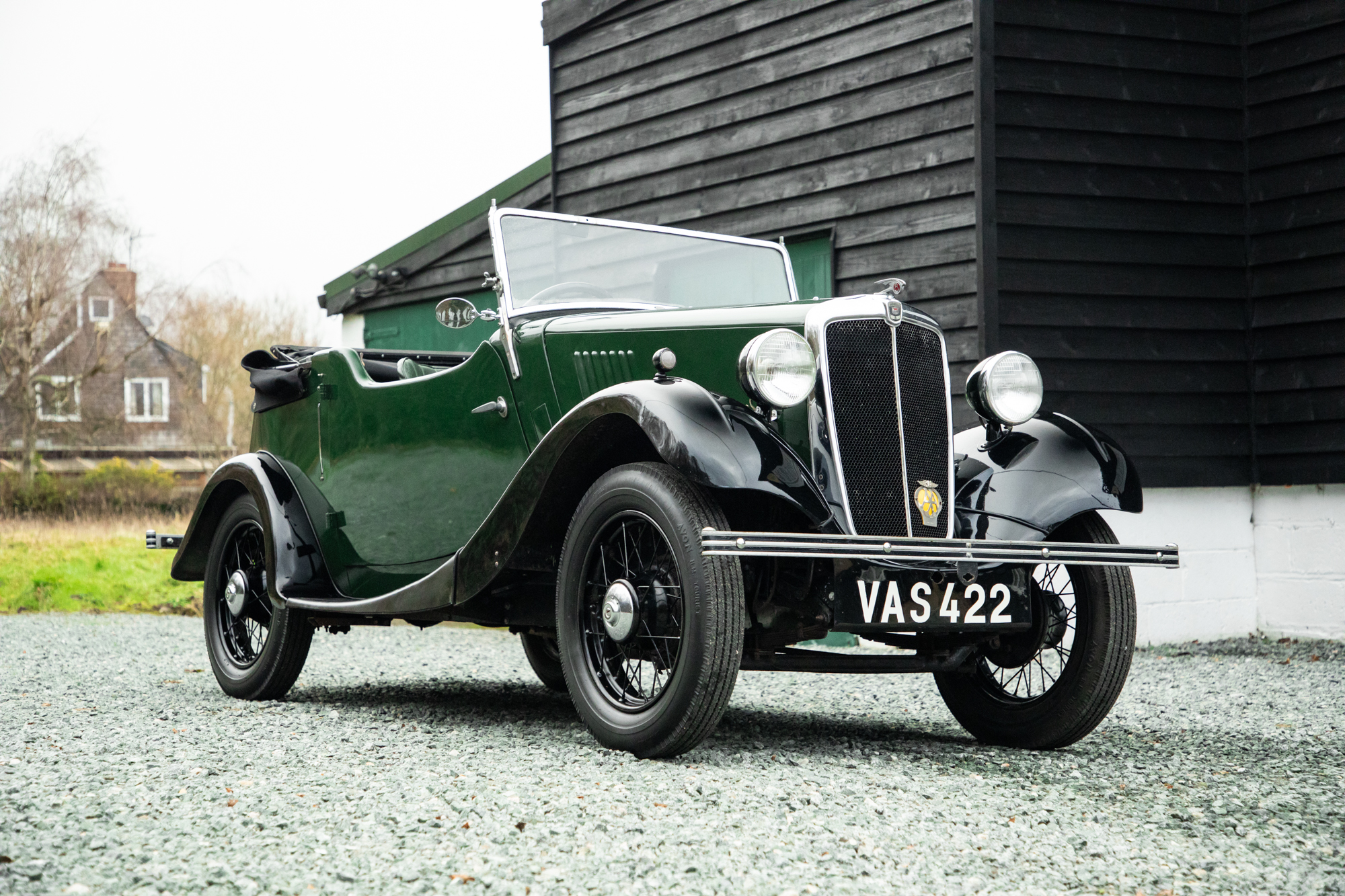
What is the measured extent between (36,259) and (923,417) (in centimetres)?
2457

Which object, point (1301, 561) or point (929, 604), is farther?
point (1301, 561)

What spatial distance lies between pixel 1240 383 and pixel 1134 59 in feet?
6.27

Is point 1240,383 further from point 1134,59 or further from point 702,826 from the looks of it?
point 702,826

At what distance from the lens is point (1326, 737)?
169 inches

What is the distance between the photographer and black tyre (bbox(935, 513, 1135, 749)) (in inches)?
151

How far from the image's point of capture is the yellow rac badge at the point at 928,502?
3646 millimetres

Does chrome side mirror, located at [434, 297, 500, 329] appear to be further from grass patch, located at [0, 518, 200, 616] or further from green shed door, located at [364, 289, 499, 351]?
grass patch, located at [0, 518, 200, 616]

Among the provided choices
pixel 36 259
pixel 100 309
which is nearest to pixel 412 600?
pixel 36 259

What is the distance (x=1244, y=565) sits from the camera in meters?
7.45

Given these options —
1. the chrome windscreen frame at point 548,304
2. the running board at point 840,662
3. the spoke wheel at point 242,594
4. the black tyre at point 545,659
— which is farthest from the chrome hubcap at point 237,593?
the running board at point 840,662

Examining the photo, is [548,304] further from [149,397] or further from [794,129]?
[149,397]

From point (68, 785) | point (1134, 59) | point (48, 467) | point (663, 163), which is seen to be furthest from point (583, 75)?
point (48, 467)

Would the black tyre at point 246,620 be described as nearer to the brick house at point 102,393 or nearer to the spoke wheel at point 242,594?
the spoke wheel at point 242,594

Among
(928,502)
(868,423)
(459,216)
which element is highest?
(459,216)
